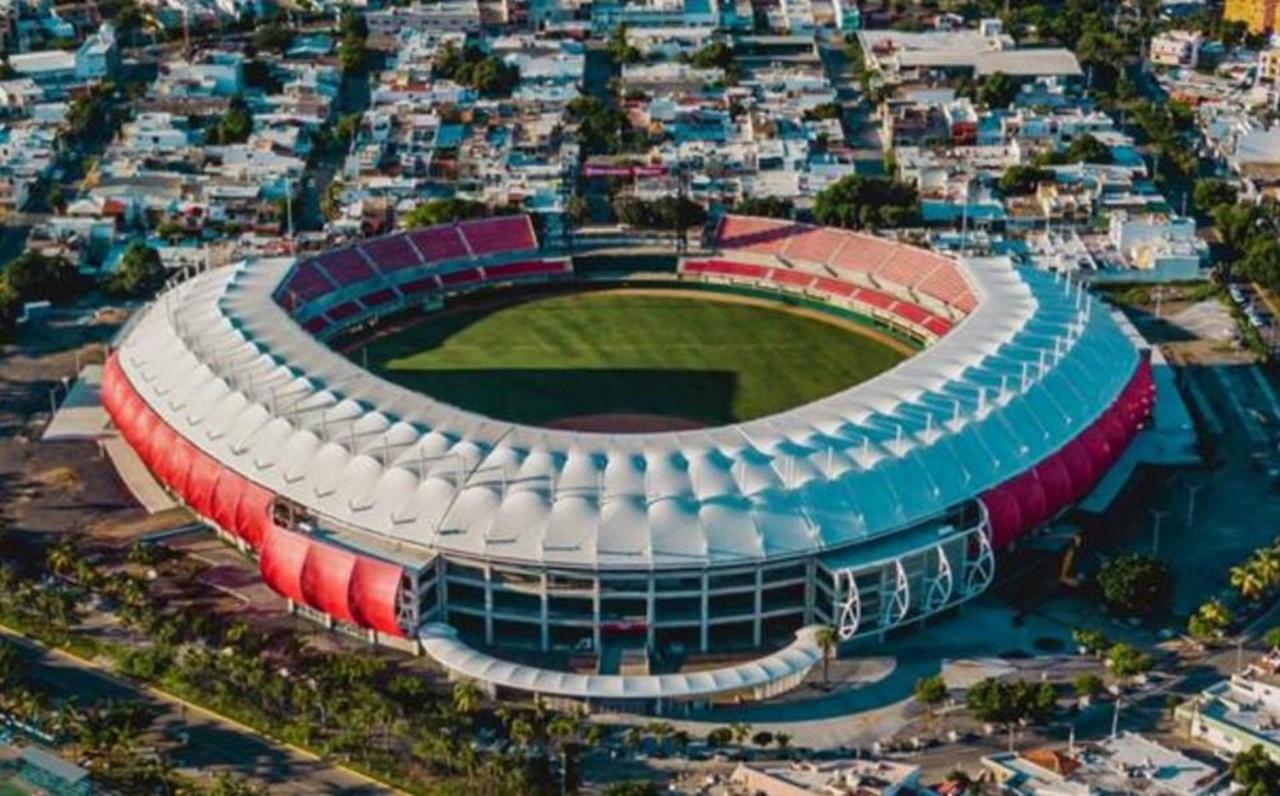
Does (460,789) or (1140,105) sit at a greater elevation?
(1140,105)

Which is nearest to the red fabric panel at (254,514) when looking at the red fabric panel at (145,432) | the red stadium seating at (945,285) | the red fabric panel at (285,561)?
the red fabric panel at (285,561)

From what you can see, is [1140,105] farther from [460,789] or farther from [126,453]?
[460,789]

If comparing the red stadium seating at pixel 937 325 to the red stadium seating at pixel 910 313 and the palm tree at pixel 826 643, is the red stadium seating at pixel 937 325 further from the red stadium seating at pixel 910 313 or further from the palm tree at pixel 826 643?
the palm tree at pixel 826 643

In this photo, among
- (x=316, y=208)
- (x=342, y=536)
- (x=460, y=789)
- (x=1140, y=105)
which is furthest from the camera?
(x=1140, y=105)

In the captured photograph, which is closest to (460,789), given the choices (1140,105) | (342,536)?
(342,536)

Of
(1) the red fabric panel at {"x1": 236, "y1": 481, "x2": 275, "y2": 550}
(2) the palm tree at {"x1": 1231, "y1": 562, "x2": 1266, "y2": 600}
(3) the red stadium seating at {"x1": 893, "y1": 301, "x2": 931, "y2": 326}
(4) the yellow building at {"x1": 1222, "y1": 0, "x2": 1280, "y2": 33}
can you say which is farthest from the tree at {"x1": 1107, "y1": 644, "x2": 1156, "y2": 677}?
(4) the yellow building at {"x1": 1222, "y1": 0, "x2": 1280, "y2": 33}

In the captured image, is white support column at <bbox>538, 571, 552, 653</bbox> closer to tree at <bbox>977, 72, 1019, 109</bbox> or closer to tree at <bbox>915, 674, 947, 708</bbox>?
tree at <bbox>915, 674, 947, 708</bbox>
